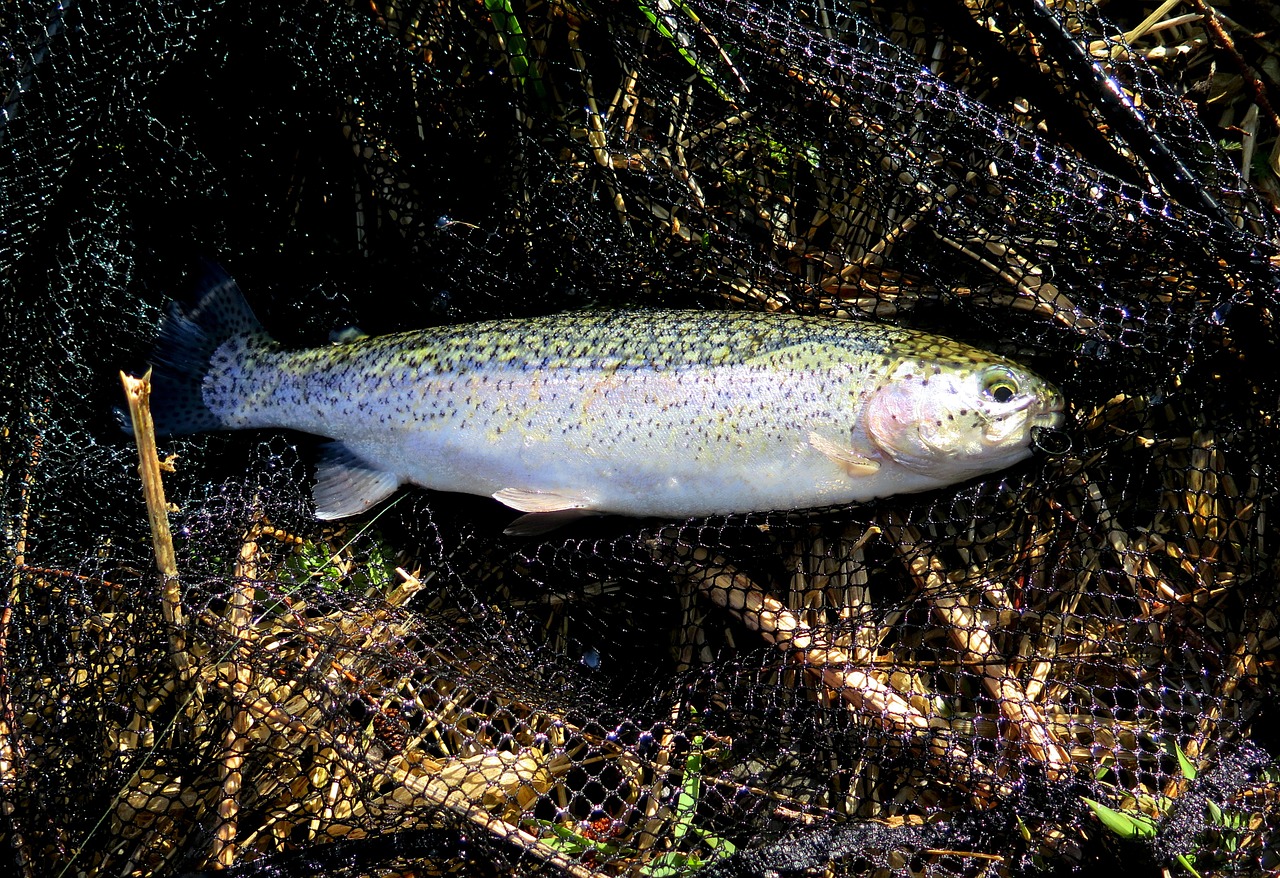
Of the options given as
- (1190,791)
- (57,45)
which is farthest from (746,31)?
(1190,791)

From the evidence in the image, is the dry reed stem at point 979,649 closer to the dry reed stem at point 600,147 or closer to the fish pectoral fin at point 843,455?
the fish pectoral fin at point 843,455

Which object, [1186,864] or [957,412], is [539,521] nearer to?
[957,412]

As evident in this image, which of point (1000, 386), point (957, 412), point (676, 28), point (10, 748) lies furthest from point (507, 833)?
point (676, 28)

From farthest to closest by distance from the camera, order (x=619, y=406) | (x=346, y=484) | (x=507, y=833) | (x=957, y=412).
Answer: (x=346, y=484) → (x=619, y=406) → (x=957, y=412) → (x=507, y=833)

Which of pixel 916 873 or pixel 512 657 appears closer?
pixel 916 873

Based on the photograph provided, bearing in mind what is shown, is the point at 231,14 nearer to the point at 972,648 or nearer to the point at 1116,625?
the point at 972,648

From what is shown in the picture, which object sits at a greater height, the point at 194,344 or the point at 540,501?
the point at 194,344
